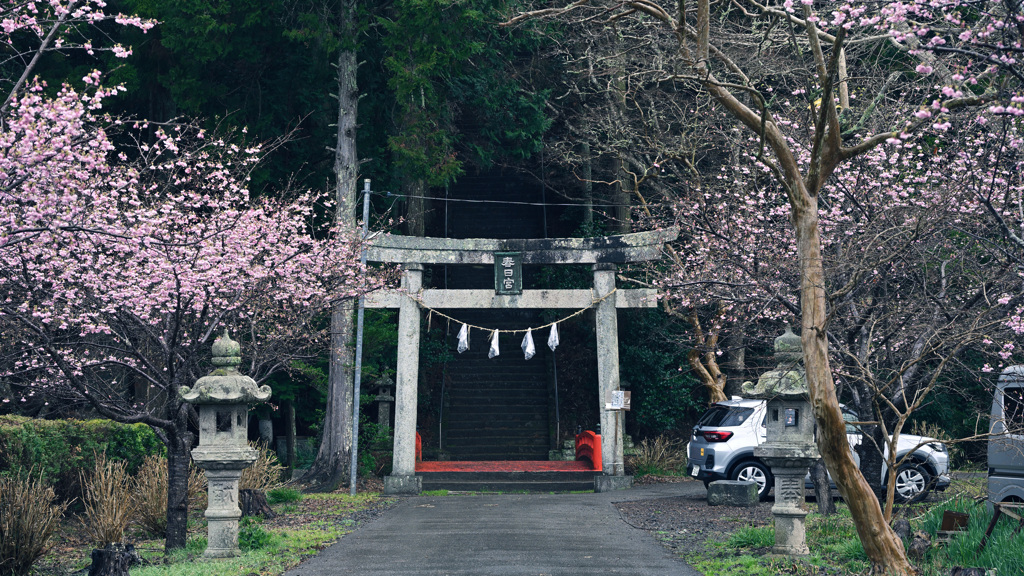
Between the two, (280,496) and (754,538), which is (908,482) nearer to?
(754,538)

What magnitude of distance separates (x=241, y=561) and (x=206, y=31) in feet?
37.0

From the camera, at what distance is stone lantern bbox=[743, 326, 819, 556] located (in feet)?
31.0

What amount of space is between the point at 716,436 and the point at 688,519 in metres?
2.37

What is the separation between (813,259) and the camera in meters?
7.43

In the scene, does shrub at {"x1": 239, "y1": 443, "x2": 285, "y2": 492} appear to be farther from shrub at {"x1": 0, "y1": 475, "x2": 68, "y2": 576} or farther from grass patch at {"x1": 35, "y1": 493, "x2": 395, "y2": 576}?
shrub at {"x1": 0, "y1": 475, "x2": 68, "y2": 576}

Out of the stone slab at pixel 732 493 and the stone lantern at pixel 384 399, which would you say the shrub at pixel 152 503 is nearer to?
the stone slab at pixel 732 493

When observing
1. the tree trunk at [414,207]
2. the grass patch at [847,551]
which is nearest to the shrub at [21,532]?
the grass patch at [847,551]

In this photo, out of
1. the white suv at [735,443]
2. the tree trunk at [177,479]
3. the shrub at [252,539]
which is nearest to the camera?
the tree trunk at [177,479]

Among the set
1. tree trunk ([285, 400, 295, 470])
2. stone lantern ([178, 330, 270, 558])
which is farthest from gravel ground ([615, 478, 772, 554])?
tree trunk ([285, 400, 295, 470])

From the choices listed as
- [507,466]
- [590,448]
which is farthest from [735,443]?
[507,466]

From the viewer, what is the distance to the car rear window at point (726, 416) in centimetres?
1514

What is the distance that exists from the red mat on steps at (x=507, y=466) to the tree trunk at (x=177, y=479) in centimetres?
918

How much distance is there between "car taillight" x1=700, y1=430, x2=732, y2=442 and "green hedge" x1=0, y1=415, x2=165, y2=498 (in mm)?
8865

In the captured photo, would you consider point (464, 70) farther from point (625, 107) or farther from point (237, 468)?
point (237, 468)
